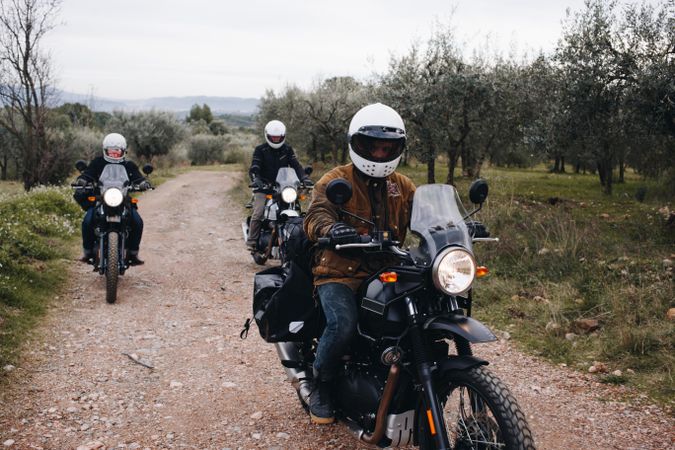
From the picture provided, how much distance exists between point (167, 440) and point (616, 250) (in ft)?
24.5

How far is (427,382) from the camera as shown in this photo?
2.99 meters

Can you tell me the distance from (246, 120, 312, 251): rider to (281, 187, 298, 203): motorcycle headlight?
15.7 inches

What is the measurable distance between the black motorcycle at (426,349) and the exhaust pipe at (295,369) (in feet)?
1.26

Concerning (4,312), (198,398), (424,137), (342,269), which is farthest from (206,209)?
(342,269)

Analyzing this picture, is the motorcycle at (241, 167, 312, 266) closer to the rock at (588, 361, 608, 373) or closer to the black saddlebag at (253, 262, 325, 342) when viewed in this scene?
the rock at (588, 361, 608, 373)

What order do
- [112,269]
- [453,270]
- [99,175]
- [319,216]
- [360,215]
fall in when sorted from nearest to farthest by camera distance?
[453,270]
[319,216]
[360,215]
[112,269]
[99,175]

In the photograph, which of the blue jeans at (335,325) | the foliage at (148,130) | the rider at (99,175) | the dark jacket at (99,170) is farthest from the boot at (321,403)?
the foliage at (148,130)

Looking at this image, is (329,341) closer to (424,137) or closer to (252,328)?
(252,328)

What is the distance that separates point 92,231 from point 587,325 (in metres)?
6.08

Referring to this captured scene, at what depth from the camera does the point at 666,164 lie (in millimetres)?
17797

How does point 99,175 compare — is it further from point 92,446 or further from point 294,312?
point 294,312

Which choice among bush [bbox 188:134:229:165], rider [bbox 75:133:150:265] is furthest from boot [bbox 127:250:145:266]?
bush [bbox 188:134:229:165]

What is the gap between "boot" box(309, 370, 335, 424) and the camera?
362 cm

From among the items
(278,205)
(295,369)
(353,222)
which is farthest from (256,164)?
(353,222)
